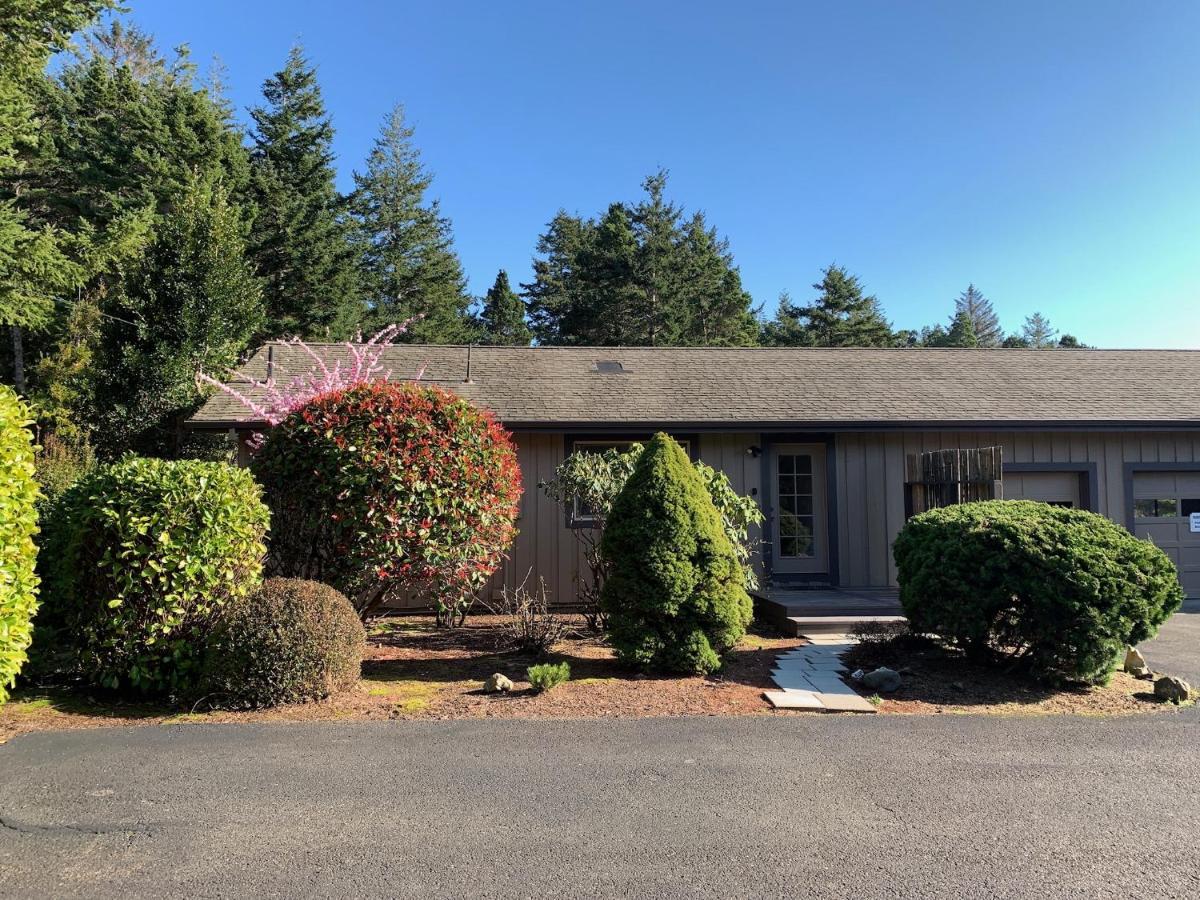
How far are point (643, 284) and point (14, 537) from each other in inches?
1060

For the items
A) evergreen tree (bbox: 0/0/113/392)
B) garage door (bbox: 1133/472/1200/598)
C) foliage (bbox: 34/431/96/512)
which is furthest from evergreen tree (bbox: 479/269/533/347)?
garage door (bbox: 1133/472/1200/598)

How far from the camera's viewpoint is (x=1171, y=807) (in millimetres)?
3490

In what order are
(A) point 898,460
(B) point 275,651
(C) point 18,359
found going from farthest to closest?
(C) point 18,359
(A) point 898,460
(B) point 275,651

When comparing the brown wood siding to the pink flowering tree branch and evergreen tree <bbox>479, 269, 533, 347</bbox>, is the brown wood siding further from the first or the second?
evergreen tree <bbox>479, 269, 533, 347</bbox>

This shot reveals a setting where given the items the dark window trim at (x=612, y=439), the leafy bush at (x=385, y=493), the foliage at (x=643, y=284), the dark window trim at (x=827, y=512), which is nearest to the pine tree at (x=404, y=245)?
the foliage at (x=643, y=284)

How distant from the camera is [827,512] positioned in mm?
10258

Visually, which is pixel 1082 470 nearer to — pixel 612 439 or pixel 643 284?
pixel 612 439

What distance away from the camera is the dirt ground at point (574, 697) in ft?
16.5

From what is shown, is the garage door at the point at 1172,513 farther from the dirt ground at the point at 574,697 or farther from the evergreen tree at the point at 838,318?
the evergreen tree at the point at 838,318

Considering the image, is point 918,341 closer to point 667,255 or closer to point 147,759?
point 667,255

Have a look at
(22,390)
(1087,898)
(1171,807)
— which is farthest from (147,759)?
(22,390)

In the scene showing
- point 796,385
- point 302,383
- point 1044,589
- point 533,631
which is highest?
point 796,385

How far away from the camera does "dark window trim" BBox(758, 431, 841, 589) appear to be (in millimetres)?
10062

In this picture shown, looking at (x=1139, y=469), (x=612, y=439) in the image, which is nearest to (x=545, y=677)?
(x=612, y=439)
